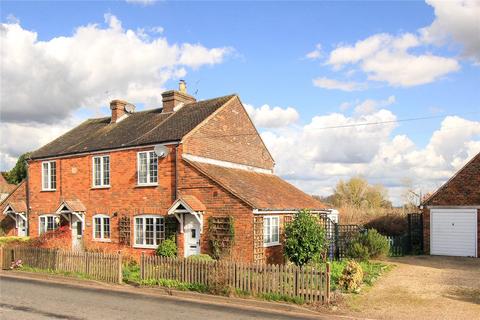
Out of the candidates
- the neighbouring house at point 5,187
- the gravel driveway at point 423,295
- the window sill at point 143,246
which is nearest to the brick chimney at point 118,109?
the window sill at point 143,246

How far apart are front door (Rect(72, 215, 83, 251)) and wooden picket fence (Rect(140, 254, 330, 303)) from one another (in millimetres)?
10216

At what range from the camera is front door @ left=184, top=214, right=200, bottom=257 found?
20594mm

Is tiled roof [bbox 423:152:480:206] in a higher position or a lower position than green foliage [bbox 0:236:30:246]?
higher

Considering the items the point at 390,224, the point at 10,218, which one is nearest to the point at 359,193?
the point at 390,224

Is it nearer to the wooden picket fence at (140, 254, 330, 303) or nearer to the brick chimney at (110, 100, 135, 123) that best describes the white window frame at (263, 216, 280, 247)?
the wooden picket fence at (140, 254, 330, 303)

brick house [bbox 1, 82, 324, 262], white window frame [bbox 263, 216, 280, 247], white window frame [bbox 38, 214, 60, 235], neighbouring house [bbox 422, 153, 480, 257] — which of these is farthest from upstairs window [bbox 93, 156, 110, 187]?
neighbouring house [bbox 422, 153, 480, 257]

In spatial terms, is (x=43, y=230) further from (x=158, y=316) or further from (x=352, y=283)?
(x=352, y=283)

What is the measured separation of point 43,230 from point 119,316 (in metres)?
17.9

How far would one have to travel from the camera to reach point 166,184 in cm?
2212

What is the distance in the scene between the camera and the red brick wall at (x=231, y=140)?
2281 cm

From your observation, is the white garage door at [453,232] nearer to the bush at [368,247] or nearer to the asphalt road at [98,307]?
the bush at [368,247]

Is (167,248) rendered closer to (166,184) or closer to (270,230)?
(166,184)

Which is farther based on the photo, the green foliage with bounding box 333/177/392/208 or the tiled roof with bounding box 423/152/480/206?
the green foliage with bounding box 333/177/392/208

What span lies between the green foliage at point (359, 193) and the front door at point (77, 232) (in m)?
49.6
